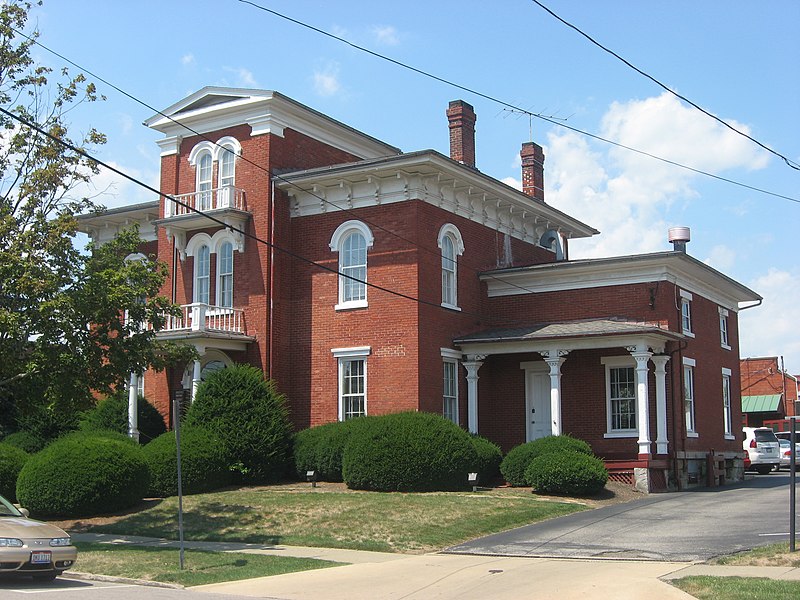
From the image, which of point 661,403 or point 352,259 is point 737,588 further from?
point 352,259

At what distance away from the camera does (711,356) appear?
3278cm

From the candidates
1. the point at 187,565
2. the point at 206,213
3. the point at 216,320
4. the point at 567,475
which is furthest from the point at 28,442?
the point at 567,475

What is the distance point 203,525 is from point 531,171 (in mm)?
20784

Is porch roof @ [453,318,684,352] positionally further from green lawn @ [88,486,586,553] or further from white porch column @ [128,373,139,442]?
white porch column @ [128,373,139,442]

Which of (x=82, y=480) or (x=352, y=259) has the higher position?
(x=352, y=259)

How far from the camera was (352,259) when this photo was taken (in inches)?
1158

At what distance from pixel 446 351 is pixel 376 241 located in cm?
371

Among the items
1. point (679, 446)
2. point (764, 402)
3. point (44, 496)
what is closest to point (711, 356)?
point (679, 446)

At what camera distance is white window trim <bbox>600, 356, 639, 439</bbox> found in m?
28.2

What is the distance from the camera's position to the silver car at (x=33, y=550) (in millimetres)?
13375

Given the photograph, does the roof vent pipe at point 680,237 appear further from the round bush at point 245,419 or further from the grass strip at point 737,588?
the grass strip at point 737,588

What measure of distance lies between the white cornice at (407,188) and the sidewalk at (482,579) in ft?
44.5

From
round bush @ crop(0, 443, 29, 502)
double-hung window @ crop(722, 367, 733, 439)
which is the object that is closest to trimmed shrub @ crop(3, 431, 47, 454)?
round bush @ crop(0, 443, 29, 502)

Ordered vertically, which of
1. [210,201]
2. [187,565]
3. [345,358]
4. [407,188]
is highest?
[210,201]
